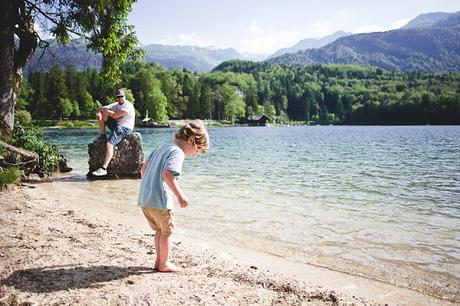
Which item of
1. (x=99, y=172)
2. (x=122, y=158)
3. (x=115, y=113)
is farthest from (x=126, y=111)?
(x=99, y=172)

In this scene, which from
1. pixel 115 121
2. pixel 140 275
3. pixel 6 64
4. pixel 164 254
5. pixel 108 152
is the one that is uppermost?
pixel 6 64

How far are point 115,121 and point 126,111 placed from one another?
0.76 metres

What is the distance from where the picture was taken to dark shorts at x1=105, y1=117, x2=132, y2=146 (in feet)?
47.2

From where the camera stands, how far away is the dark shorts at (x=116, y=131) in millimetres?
14383

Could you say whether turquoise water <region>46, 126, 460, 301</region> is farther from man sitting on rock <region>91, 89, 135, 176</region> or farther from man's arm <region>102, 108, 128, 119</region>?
man's arm <region>102, 108, 128, 119</region>

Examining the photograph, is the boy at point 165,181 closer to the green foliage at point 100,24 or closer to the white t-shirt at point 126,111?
the white t-shirt at point 126,111

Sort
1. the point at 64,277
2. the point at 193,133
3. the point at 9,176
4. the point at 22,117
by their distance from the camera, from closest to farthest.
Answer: the point at 64,277 < the point at 193,133 < the point at 9,176 < the point at 22,117

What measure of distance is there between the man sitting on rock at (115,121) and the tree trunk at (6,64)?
3395 mm

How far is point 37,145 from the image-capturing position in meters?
14.7

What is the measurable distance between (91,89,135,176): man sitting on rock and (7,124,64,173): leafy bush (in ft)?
6.92

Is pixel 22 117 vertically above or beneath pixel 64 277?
above

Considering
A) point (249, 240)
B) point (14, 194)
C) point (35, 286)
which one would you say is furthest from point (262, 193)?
point (35, 286)

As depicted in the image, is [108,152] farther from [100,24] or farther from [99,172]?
[100,24]

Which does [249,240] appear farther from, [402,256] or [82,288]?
[82,288]
